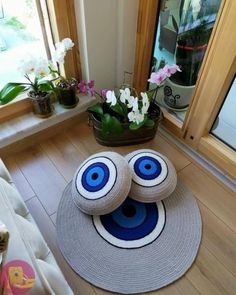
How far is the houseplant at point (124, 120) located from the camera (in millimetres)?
1242

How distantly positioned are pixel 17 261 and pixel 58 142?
1020mm

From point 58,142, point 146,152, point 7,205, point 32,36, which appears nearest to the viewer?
point 7,205

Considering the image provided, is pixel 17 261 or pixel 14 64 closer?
pixel 17 261

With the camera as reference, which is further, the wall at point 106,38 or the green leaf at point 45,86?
the green leaf at point 45,86

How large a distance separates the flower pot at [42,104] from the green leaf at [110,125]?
34cm

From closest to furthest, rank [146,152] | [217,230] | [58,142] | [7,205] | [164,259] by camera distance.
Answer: [7,205] → [164,259] → [217,230] → [146,152] → [58,142]

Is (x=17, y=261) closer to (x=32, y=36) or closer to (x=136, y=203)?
(x=136, y=203)

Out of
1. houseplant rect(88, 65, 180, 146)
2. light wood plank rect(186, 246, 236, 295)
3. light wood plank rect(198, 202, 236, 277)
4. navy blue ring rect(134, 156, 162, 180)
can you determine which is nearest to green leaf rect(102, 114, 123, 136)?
houseplant rect(88, 65, 180, 146)

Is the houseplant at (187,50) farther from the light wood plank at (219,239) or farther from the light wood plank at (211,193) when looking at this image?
the light wood plank at (219,239)

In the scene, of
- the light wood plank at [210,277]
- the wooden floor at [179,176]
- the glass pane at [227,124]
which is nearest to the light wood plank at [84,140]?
the wooden floor at [179,176]

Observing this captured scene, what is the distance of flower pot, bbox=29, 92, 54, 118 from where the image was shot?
1353mm

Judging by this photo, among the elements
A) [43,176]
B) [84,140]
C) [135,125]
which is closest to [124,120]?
[135,125]

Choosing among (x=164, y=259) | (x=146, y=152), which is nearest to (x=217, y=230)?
(x=164, y=259)

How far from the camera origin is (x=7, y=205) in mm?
673
